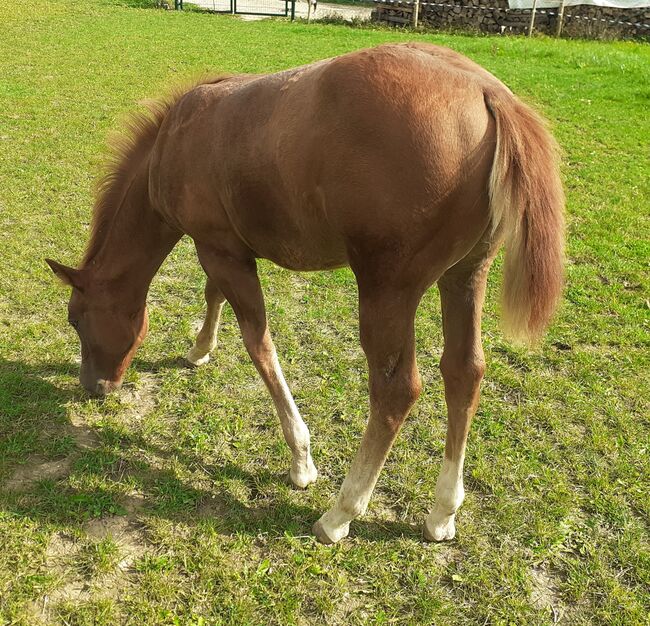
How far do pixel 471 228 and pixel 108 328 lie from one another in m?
2.02

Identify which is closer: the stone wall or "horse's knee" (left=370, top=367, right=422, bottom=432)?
"horse's knee" (left=370, top=367, right=422, bottom=432)

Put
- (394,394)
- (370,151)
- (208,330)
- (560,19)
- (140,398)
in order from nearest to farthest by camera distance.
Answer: (370,151)
(394,394)
(140,398)
(208,330)
(560,19)

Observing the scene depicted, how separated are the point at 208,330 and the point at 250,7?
21.8 metres

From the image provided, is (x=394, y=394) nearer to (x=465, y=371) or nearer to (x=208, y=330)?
(x=465, y=371)

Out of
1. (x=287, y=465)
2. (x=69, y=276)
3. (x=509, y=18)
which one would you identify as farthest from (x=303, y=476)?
(x=509, y=18)

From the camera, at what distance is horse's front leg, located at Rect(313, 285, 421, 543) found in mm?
2152

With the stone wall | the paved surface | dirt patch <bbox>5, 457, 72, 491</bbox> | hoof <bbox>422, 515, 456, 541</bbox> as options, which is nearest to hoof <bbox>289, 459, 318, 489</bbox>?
hoof <bbox>422, 515, 456, 541</bbox>

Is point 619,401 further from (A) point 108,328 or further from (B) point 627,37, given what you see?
(B) point 627,37

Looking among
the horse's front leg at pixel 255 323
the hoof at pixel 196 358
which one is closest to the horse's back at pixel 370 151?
the horse's front leg at pixel 255 323

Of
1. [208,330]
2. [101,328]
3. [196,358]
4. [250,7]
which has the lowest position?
[196,358]

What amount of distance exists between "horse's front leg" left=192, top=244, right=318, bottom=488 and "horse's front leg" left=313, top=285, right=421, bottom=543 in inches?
15.3

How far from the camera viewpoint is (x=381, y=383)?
227 cm

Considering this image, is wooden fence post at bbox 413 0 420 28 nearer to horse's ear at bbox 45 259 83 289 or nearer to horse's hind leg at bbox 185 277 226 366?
horse's hind leg at bbox 185 277 226 366

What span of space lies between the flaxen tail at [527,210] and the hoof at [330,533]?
1.13 metres
